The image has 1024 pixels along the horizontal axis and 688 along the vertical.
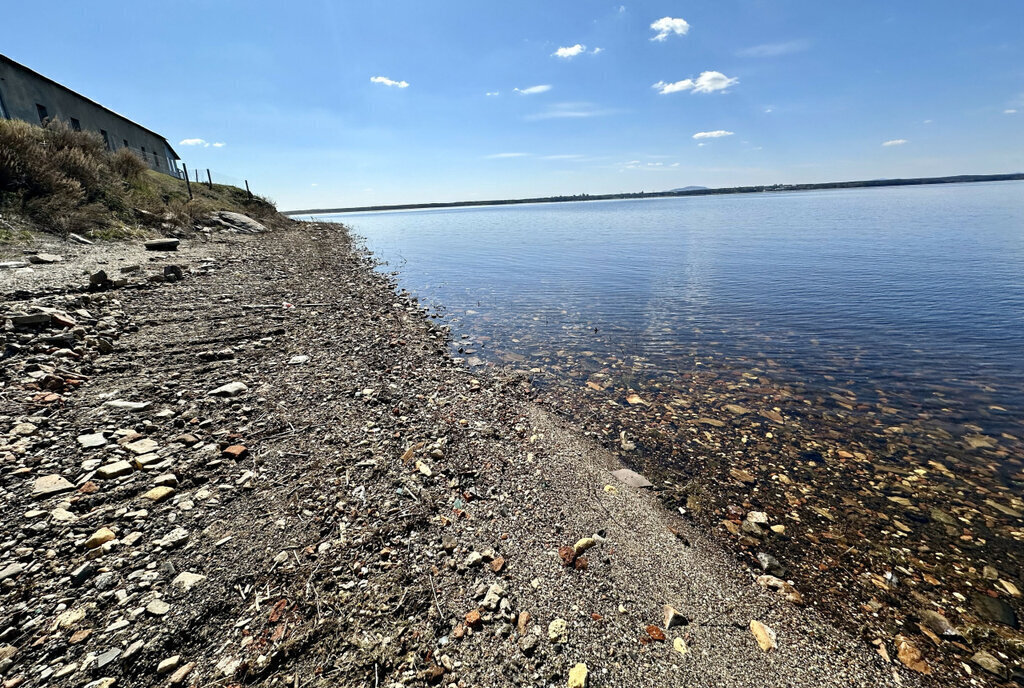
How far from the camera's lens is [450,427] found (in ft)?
25.1

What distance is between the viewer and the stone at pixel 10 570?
372 centimetres

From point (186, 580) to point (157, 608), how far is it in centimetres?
31

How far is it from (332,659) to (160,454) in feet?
13.5

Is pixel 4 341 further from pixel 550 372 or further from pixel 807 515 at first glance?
pixel 807 515

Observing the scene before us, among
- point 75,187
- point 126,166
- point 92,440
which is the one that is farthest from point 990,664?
point 126,166

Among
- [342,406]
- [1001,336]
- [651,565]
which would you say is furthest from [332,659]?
[1001,336]

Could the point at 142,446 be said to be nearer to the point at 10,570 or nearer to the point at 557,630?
the point at 10,570

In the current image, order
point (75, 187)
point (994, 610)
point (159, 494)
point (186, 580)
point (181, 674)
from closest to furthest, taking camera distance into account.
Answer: point (181, 674) → point (186, 580) → point (994, 610) → point (159, 494) → point (75, 187)

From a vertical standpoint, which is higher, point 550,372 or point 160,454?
point 160,454

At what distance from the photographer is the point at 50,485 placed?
4797 millimetres

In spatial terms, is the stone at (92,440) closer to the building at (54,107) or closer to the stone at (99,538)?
the stone at (99,538)

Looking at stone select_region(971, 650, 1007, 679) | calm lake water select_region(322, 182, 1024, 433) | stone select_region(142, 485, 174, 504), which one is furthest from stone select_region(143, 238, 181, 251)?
stone select_region(971, 650, 1007, 679)

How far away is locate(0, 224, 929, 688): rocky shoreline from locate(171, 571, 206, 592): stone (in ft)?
0.10

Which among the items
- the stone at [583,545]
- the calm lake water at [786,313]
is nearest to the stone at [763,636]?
the stone at [583,545]
